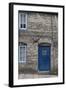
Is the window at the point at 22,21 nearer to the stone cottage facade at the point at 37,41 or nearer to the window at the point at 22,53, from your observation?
the stone cottage facade at the point at 37,41

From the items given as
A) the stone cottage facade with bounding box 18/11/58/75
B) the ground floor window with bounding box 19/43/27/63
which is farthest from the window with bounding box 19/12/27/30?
the ground floor window with bounding box 19/43/27/63

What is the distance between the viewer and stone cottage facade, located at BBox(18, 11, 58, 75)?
77.9 inches

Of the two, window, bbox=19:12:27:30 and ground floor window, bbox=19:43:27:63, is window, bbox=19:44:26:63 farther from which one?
window, bbox=19:12:27:30

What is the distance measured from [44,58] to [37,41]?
0.41 ft

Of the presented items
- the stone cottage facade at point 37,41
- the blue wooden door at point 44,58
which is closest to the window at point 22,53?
the stone cottage facade at point 37,41

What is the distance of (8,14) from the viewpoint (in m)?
1.95

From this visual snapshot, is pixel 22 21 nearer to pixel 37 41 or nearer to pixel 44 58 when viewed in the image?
pixel 37 41

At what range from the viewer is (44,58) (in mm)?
2043

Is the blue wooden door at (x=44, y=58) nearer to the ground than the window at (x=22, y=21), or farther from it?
nearer to the ground

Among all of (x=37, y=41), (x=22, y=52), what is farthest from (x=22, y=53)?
(x=37, y=41)

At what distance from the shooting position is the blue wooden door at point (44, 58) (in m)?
2.03
